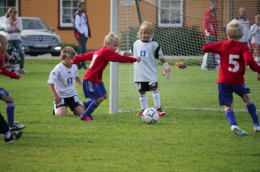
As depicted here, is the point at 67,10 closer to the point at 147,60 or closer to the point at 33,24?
the point at 33,24

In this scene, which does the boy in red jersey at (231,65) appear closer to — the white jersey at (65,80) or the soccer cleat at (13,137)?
the white jersey at (65,80)

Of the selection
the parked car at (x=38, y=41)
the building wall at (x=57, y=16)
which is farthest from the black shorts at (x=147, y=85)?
the building wall at (x=57, y=16)

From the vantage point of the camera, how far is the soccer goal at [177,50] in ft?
22.6

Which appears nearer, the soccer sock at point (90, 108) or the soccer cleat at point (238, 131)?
the soccer cleat at point (238, 131)

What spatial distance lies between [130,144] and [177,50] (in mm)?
5766

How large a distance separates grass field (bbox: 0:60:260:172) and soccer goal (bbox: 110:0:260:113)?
111 cm

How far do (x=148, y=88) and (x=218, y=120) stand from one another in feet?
4.12

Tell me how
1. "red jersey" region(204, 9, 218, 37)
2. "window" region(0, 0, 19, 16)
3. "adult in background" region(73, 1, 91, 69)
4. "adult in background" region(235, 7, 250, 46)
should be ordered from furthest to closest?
"window" region(0, 0, 19, 16) < "adult in background" region(73, 1, 91, 69) < "red jersey" region(204, 9, 218, 37) < "adult in background" region(235, 7, 250, 46)

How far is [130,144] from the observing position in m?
4.07

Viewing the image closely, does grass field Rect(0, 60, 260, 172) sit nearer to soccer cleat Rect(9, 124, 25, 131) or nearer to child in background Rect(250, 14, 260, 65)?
soccer cleat Rect(9, 124, 25, 131)

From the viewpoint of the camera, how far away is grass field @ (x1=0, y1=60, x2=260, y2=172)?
3.35m

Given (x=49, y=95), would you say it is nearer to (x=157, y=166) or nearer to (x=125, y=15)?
(x=125, y=15)

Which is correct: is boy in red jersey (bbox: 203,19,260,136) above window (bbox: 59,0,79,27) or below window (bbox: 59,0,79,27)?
below

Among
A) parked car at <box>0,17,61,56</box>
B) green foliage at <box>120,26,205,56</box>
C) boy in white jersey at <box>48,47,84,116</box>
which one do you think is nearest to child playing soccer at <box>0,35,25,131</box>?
boy in white jersey at <box>48,47,84,116</box>
